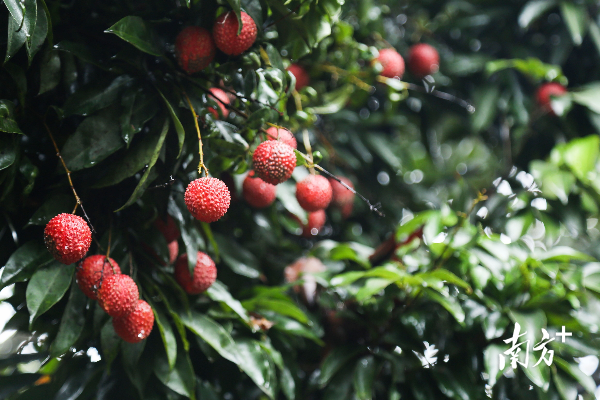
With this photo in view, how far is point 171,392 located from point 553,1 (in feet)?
4.61

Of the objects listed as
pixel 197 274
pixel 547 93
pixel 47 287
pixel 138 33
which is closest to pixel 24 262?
pixel 47 287

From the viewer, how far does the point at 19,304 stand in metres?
0.90

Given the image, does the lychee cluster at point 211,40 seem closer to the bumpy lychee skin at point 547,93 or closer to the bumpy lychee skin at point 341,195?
the bumpy lychee skin at point 341,195

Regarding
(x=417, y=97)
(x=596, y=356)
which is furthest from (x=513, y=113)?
(x=596, y=356)

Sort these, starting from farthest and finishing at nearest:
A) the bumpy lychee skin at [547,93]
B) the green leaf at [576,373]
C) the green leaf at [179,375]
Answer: the bumpy lychee skin at [547,93] < the green leaf at [576,373] < the green leaf at [179,375]

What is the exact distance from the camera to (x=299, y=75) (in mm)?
1197

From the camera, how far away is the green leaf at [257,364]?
3.00ft

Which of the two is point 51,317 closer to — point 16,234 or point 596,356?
point 16,234

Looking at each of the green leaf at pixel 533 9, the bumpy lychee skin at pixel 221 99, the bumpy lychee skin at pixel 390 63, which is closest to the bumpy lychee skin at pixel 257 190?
the bumpy lychee skin at pixel 221 99

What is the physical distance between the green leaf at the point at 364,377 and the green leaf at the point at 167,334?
374mm

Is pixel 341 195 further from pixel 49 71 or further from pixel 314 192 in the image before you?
pixel 49 71

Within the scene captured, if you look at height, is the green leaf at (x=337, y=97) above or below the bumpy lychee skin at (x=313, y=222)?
above

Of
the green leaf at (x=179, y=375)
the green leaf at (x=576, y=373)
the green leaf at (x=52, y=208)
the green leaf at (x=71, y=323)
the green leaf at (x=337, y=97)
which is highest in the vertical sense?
the green leaf at (x=52, y=208)

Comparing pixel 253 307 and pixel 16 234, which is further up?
pixel 16 234
